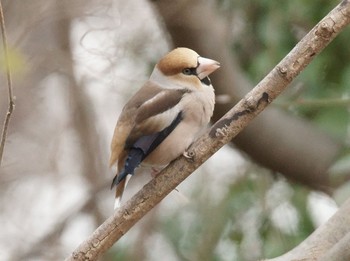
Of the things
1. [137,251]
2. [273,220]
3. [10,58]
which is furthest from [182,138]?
[137,251]

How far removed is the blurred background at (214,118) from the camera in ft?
11.8

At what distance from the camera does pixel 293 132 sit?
12.3ft

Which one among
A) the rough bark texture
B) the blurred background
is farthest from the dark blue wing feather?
the rough bark texture

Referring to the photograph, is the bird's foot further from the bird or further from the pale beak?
the pale beak

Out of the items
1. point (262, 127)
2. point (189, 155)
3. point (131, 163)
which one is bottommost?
point (262, 127)

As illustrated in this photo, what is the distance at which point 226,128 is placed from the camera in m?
2.10

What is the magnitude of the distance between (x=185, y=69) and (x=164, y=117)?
0.14 meters

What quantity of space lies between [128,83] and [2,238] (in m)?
0.79

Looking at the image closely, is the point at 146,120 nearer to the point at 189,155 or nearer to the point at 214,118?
the point at 189,155

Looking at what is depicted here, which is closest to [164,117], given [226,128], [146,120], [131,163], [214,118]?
[146,120]

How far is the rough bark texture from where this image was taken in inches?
144

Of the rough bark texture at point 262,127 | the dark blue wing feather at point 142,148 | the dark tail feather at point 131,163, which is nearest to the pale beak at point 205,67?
the dark blue wing feather at point 142,148

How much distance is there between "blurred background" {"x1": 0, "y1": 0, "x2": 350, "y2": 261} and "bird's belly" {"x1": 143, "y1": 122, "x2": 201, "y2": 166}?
998 millimetres

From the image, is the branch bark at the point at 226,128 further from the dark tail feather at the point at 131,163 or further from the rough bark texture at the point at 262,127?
the rough bark texture at the point at 262,127
